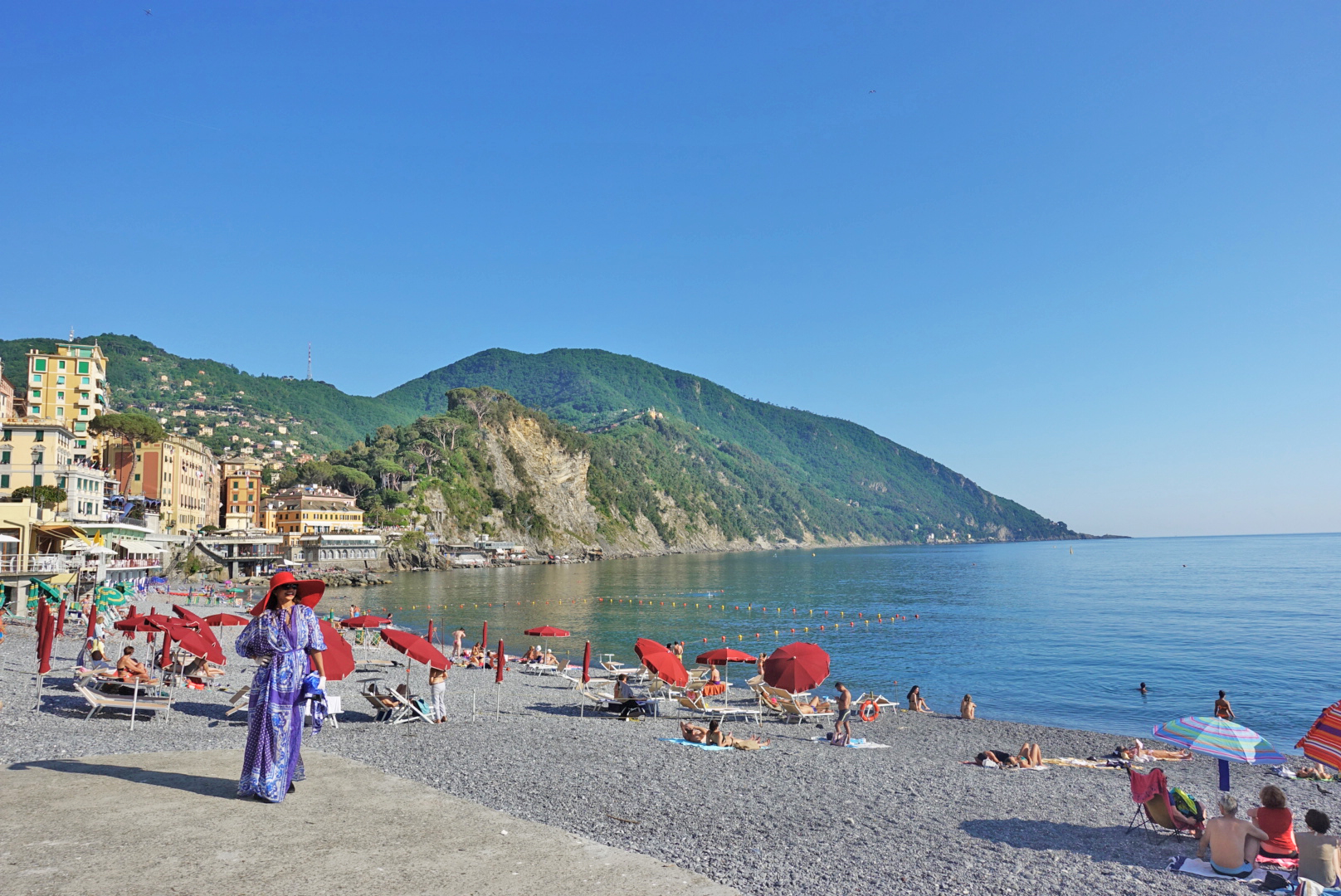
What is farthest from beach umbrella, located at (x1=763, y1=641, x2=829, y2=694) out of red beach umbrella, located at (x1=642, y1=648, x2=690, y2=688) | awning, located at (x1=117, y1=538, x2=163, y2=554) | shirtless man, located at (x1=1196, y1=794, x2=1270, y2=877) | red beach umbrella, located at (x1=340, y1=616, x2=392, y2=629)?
awning, located at (x1=117, y1=538, x2=163, y2=554)

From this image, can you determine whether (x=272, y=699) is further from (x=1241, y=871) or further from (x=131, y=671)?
(x=131, y=671)

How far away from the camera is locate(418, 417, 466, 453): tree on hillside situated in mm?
149000

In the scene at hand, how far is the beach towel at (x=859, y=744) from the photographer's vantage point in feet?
60.4

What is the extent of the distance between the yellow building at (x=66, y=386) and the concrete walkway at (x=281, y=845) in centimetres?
8887

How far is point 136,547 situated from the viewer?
205 feet

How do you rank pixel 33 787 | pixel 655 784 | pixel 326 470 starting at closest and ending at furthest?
pixel 33 787 < pixel 655 784 < pixel 326 470

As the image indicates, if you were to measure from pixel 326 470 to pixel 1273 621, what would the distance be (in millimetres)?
124484

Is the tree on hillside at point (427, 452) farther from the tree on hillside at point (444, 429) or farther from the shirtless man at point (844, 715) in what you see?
the shirtless man at point (844, 715)

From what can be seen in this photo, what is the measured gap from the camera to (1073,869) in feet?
30.6

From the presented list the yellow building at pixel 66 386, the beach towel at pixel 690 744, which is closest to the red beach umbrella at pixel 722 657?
Answer: the beach towel at pixel 690 744

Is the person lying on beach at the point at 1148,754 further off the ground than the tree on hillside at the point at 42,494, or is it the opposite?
the tree on hillside at the point at 42,494

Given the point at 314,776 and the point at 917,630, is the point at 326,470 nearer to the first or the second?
the point at 917,630

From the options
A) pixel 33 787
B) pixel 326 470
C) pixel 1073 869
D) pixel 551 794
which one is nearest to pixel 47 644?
pixel 33 787

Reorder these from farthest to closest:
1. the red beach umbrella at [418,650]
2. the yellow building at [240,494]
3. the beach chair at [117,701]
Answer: the yellow building at [240,494] < the red beach umbrella at [418,650] < the beach chair at [117,701]
